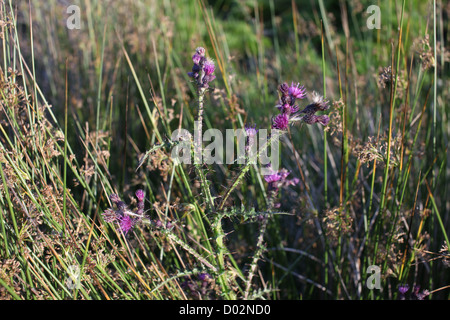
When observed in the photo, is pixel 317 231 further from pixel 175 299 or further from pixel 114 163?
pixel 114 163

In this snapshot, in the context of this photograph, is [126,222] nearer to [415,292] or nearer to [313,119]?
[313,119]

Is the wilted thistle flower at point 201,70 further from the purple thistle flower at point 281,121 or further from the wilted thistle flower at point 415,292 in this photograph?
the wilted thistle flower at point 415,292

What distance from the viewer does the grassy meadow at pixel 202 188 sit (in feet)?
3.10

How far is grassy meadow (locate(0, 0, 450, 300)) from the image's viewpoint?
94 cm

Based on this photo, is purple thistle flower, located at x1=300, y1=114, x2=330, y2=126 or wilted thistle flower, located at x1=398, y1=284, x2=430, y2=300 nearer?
purple thistle flower, located at x1=300, y1=114, x2=330, y2=126

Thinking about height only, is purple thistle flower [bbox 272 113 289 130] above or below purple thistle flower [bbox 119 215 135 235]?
above

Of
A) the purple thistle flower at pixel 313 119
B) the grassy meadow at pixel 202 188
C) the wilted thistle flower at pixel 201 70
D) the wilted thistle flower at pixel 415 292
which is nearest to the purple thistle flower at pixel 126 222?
the grassy meadow at pixel 202 188

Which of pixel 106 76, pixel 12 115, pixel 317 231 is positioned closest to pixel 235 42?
pixel 106 76

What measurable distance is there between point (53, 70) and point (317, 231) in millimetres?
1491

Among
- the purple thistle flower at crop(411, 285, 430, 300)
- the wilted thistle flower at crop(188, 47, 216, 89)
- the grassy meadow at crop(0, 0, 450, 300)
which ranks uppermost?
the wilted thistle flower at crop(188, 47, 216, 89)

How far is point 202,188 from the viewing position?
2.98ft

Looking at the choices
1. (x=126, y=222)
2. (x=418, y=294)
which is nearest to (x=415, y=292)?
(x=418, y=294)

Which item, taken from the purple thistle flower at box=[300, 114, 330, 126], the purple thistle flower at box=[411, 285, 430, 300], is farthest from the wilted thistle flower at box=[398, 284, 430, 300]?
the purple thistle flower at box=[300, 114, 330, 126]

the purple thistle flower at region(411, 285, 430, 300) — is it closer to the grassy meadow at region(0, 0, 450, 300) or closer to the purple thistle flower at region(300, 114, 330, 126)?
the grassy meadow at region(0, 0, 450, 300)
